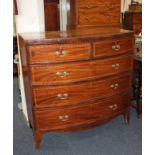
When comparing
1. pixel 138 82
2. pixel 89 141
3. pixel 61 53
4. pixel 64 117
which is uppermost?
pixel 61 53

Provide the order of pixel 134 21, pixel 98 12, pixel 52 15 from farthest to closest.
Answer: pixel 134 21 < pixel 52 15 < pixel 98 12

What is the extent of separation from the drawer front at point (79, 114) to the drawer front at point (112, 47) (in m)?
0.48

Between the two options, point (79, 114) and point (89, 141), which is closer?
point (79, 114)

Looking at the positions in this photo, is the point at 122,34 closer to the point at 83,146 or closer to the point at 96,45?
the point at 96,45

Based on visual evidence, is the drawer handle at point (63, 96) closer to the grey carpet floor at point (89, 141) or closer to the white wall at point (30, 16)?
the grey carpet floor at point (89, 141)

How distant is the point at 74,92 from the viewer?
2.03m

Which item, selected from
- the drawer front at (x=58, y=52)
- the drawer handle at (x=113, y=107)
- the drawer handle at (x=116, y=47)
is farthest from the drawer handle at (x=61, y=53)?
the drawer handle at (x=113, y=107)

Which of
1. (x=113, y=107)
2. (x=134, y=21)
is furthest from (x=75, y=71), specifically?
(x=134, y=21)

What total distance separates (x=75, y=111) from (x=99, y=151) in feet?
1.50

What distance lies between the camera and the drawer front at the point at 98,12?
89.2 inches

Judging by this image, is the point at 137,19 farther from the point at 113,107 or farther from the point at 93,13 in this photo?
the point at 113,107

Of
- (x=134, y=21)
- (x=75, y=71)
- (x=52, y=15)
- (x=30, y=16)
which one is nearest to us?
(x=75, y=71)

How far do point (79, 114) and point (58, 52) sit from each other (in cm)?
65
